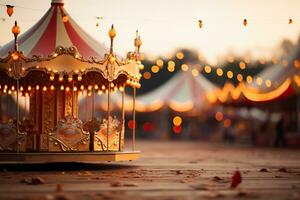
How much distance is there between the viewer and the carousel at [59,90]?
17.3 meters

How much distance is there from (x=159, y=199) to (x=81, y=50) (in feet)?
30.2

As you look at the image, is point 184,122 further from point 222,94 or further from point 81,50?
point 81,50

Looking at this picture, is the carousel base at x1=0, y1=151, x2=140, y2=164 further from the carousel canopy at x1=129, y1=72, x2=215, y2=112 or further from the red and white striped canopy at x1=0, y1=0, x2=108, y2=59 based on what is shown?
the carousel canopy at x1=129, y1=72, x2=215, y2=112

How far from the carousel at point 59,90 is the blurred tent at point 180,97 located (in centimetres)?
3496

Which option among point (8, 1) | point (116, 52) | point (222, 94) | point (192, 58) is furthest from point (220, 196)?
point (192, 58)

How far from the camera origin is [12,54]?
17.4m

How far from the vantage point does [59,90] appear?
2006 centimetres

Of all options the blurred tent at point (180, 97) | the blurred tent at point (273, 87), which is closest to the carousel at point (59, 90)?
the blurred tent at point (273, 87)

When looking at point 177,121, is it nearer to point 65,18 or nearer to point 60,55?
point 65,18

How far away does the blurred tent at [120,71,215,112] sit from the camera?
5556 centimetres

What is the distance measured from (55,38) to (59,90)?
6.99 feet

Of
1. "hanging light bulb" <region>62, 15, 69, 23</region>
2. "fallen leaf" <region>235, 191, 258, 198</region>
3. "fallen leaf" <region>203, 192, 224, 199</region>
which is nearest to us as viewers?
"fallen leaf" <region>203, 192, 224, 199</region>

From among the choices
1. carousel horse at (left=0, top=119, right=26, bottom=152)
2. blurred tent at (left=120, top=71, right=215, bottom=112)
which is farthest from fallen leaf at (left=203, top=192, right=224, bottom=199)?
blurred tent at (left=120, top=71, right=215, bottom=112)

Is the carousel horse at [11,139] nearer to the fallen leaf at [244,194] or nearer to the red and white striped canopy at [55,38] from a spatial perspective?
the red and white striped canopy at [55,38]
